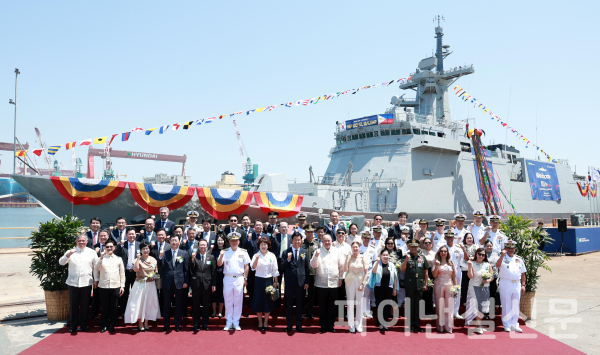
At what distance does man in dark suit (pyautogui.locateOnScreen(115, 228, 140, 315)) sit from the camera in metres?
6.48

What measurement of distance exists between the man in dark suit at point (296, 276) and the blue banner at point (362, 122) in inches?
553

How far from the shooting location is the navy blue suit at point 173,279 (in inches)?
242

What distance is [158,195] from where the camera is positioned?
13.8 meters

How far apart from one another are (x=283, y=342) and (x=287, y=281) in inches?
38.3

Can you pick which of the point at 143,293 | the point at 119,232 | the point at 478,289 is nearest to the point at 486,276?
the point at 478,289

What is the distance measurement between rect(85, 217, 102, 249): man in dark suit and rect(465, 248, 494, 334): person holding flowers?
6.53 meters

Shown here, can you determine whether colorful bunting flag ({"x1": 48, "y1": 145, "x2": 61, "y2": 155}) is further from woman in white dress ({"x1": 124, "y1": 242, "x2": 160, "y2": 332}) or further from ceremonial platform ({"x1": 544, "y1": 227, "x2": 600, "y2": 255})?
ceremonial platform ({"x1": 544, "y1": 227, "x2": 600, "y2": 255})

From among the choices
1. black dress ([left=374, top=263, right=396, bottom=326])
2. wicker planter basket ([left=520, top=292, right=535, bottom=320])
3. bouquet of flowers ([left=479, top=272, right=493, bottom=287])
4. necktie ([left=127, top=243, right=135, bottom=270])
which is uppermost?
necktie ([left=127, top=243, right=135, bottom=270])

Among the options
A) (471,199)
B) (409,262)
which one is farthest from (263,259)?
(471,199)

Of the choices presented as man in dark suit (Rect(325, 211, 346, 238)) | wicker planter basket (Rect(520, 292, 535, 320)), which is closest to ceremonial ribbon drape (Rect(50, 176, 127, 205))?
man in dark suit (Rect(325, 211, 346, 238))

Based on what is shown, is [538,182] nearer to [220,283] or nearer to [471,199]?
[471,199]

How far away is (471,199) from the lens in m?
Answer: 21.1

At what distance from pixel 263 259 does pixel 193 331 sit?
1557 millimetres

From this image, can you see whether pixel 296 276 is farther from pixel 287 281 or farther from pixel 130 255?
pixel 130 255
